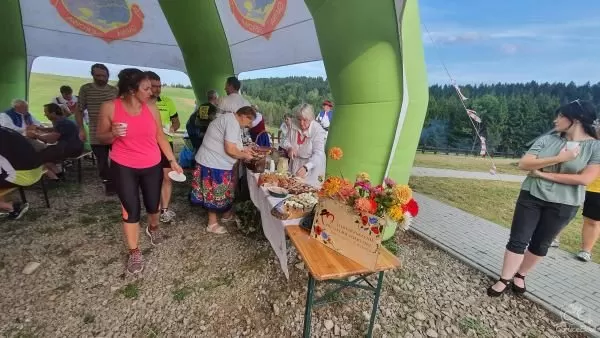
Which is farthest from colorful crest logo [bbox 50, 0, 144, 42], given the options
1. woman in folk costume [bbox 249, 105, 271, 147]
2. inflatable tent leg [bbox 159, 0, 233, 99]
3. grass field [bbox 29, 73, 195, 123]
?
woman in folk costume [bbox 249, 105, 271, 147]

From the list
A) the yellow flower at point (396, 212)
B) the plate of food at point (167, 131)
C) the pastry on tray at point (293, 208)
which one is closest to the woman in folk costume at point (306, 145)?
the pastry on tray at point (293, 208)

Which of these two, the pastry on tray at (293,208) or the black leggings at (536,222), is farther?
the black leggings at (536,222)

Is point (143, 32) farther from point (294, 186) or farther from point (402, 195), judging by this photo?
point (402, 195)

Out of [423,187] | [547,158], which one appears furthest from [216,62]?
[547,158]

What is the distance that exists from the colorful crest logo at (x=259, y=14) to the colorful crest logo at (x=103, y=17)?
233 cm

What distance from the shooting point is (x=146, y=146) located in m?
2.14

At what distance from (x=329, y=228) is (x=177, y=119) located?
3.22m

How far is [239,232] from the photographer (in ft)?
10.6

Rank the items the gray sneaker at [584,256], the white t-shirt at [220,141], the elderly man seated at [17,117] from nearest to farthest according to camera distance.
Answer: the white t-shirt at [220,141]
the gray sneaker at [584,256]
the elderly man seated at [17,117]

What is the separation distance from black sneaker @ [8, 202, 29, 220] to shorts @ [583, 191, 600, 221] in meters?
6.22

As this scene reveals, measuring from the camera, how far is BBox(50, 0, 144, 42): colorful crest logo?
19.6 feet

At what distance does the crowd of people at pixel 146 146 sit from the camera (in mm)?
2045

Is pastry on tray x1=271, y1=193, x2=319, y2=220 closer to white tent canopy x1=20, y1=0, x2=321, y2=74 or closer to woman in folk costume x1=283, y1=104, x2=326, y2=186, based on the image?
woman in folk costume x1=283, y1=104, x2=326, y2=186

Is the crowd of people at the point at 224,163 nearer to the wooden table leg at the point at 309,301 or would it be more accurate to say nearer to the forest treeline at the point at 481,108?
the wooden table leg at the point at 309,301
